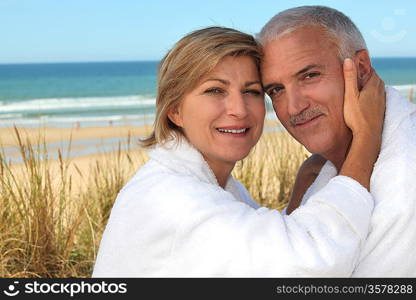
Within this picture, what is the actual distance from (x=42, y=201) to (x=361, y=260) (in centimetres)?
→ 286

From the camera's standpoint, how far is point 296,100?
2.91 meters

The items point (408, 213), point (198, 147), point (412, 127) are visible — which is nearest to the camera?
point (408, 213)

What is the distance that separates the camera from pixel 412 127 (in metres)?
2.52

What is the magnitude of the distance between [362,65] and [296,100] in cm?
36

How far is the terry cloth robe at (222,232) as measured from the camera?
81.8 inches

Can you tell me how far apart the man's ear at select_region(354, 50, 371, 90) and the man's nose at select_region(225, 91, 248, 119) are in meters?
0.59

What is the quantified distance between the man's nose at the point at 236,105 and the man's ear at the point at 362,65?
59cm

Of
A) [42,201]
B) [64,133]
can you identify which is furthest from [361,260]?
[64,133]

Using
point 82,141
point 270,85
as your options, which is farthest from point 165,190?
point 82,141

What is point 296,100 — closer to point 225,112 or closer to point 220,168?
point 225,112

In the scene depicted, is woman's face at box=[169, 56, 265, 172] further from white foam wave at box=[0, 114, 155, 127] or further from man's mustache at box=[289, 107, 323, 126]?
white foam wave at box=[0, 114, 155, 127]

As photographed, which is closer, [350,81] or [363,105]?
[363,105]

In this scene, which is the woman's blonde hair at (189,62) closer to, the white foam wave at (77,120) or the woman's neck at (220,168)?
the woman's neck at (220,168)

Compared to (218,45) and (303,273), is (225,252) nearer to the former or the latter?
(303,273)
